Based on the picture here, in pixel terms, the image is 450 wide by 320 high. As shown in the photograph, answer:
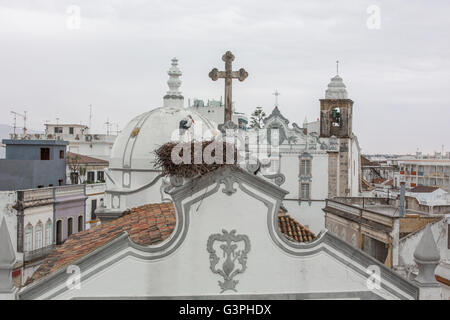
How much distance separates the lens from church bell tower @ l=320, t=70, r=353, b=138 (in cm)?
4188

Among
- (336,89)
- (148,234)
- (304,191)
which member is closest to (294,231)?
(148,234)

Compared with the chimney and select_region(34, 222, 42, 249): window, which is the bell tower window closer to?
select_region(34, 222, 42, 249): window

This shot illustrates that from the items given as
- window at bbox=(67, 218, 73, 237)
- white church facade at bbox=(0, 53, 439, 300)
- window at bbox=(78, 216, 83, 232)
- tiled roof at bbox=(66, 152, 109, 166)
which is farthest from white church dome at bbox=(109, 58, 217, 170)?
tiled roof at bbox=(66, 152, 109, 166)

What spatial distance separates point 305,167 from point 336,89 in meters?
8.16

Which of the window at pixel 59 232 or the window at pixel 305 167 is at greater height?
the window at pixel 305 167

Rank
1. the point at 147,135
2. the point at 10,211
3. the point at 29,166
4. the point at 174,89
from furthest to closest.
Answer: the point at 29,166, the point at 10,211, the point at 174,89, the point at 147,135

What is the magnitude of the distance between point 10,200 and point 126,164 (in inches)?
409

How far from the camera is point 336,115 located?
42875 mm

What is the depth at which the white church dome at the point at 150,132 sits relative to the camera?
19078 millimetres

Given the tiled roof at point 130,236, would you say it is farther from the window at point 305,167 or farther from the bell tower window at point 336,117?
the bell tower window at point 336,117

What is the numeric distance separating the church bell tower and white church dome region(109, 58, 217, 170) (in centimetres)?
2390

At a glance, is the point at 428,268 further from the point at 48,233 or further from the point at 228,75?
the point at 48,233

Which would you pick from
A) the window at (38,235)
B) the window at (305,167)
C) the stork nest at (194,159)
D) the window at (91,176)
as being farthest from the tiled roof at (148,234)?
the window at (305,167)
